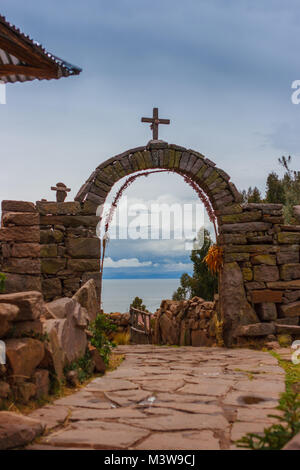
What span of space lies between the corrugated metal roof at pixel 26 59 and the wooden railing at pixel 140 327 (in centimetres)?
751

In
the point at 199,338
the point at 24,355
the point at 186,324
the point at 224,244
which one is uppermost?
the point at 224,244

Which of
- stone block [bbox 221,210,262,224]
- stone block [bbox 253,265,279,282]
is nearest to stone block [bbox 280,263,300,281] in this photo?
stone block [bbox 253,265,279,282]

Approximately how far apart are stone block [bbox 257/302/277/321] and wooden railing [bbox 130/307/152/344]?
3.81 m

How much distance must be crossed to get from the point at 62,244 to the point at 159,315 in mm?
4032

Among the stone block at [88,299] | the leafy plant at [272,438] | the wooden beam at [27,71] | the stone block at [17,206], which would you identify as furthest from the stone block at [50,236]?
the leafy plant at [272,438]

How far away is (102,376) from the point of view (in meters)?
4.86

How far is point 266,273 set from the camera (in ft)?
27.1

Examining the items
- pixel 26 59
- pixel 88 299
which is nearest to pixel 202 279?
pixel 88 299

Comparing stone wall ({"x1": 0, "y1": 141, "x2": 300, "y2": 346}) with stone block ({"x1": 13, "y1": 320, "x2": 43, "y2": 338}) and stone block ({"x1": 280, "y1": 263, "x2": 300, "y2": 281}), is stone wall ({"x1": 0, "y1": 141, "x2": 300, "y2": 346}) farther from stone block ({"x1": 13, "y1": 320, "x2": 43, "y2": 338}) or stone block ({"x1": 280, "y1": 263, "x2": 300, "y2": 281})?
stone block ({"x1": 13, "y1": 320, "x2": 43, "y2": 338})

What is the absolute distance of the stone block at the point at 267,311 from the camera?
26.6 ft

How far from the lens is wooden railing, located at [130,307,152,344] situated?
1131 cm

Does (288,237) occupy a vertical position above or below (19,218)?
below

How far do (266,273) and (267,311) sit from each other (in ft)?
2.16

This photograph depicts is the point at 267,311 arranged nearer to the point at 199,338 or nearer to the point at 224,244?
the point at 224,244
